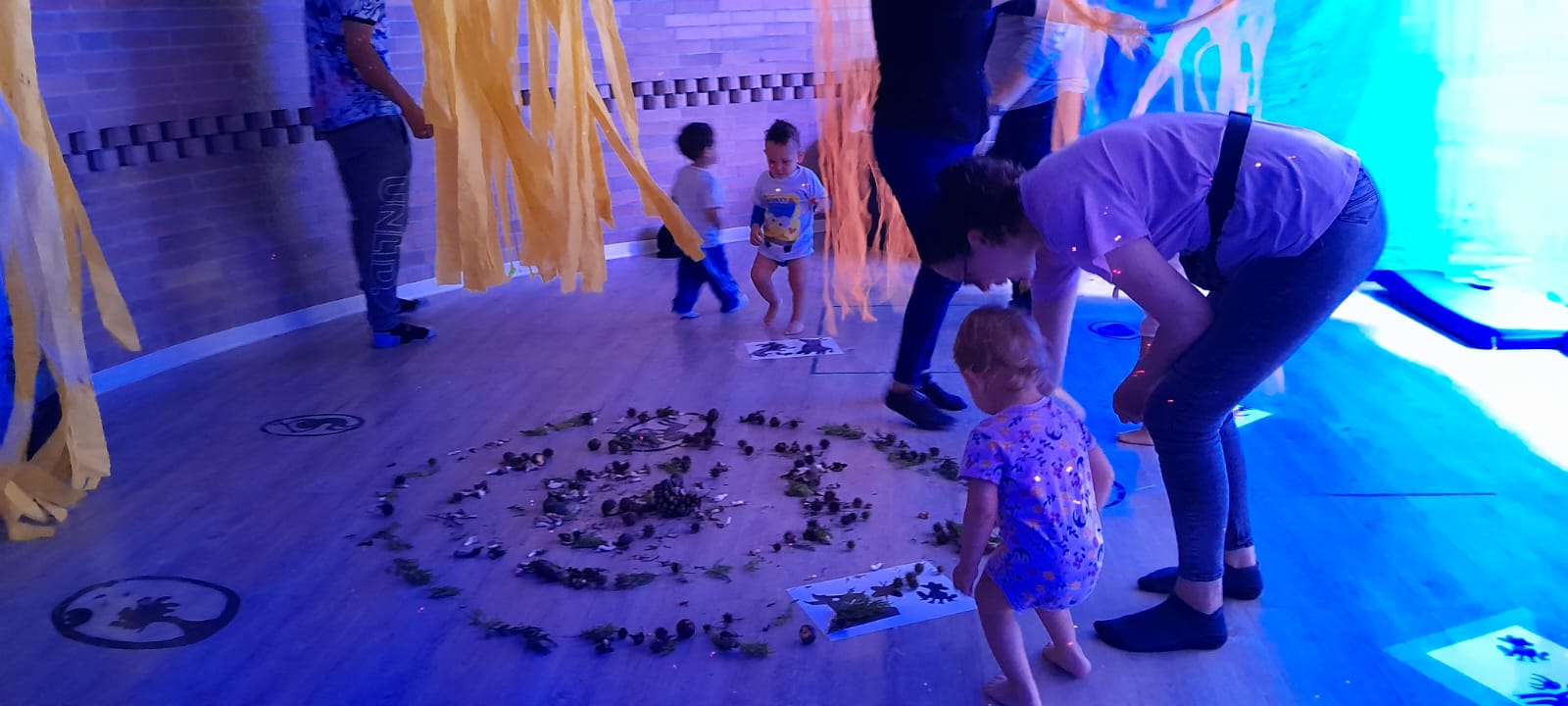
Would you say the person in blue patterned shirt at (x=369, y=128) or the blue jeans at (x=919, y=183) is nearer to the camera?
the blue jeans at (x=919, y=183)

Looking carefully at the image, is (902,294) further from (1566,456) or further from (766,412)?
(1566,456)

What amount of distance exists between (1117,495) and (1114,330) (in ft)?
5.09

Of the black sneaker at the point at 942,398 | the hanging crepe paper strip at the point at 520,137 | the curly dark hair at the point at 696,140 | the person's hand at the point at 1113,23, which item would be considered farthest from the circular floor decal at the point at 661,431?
the person's hand at the point at 1113,23

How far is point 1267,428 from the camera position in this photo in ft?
10.9

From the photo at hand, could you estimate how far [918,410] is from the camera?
337cm

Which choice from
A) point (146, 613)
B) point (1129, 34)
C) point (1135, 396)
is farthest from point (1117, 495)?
point (146, 613)

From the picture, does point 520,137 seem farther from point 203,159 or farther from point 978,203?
point 978,203

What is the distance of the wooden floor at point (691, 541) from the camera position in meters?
2.10

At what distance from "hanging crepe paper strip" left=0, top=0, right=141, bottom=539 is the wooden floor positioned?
99 mm

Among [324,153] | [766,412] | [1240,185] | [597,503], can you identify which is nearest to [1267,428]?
[766,412]

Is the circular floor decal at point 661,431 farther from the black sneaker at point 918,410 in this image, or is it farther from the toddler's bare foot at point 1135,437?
the toddler's bare foot at point 1135,437

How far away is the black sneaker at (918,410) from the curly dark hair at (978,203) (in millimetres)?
1353

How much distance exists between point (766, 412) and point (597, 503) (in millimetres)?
787

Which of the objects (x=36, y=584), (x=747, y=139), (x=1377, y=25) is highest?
(x=1377, y=25)
